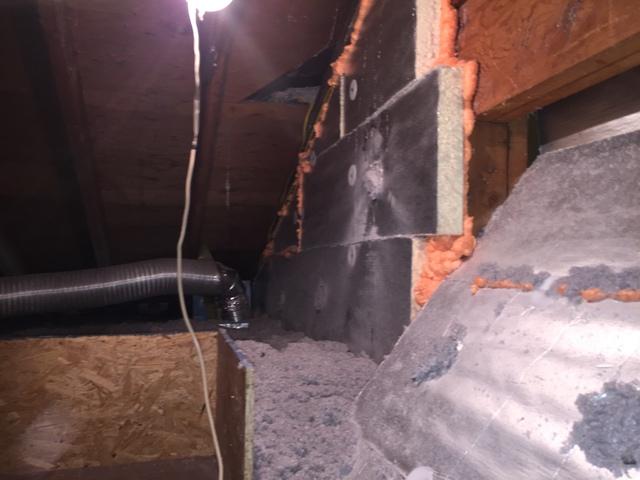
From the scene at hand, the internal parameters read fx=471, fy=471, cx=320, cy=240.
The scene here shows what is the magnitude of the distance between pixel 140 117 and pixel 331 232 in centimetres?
107

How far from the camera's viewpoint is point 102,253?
2.95 meters

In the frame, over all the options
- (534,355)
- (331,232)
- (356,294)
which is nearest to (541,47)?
(534,355)

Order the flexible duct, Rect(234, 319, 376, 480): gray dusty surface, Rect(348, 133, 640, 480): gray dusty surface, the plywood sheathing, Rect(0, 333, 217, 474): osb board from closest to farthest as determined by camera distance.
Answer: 1. Rect(348, 133, 640, 480): gray dusty surface
2. Rect(234, 319, 376, 480): gray dusty surface
3. the plywood sheathing
4. Rect(0, 333, 217, 474): osb board
5. the flexible duct

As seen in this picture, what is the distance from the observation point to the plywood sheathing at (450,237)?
112 centimetres

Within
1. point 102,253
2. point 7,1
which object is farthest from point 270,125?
point 102,253

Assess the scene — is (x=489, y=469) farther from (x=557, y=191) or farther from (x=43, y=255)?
(x=43, y=255)

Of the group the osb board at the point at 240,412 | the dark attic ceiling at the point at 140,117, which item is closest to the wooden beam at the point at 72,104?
the dark attic ceiling at the point at 140,117

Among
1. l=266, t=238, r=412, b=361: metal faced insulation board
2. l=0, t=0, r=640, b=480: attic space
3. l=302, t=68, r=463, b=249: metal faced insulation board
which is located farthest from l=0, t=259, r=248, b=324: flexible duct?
l=302, t=68, r=463, b=249: metal faced insulation board

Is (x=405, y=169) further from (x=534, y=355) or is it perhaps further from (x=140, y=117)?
(x=140, y=117)

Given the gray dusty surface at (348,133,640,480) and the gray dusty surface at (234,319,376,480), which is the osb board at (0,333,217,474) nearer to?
the gray dusty surface at (234,319,376,480)

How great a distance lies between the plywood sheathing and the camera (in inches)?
44.1

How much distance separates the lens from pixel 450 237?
1.12 meters

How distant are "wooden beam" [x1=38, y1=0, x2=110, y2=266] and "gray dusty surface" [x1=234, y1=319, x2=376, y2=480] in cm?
137

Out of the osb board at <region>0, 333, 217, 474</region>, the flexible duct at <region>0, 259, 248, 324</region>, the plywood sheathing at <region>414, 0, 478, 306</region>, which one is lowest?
the osb board at <region>0, 333, 217, 474</region>
